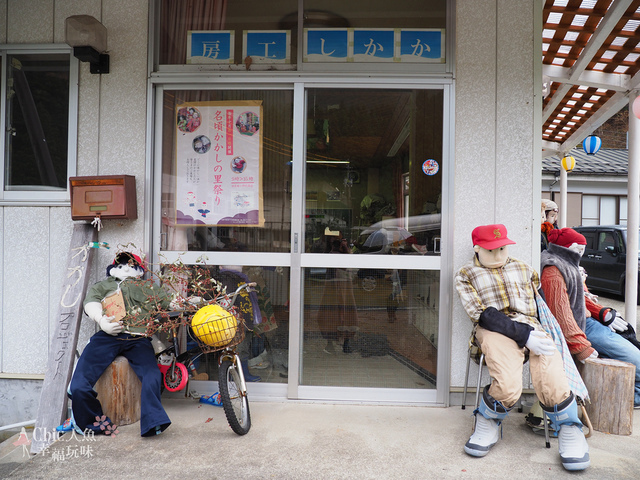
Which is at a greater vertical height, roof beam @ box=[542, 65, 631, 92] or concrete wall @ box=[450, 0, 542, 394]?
roof beam @ box=[542, 65, 631, 92]

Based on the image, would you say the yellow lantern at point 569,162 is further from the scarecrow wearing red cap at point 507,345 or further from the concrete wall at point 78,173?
the concrete wall at point 78,173

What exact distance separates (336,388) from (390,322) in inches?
26.3

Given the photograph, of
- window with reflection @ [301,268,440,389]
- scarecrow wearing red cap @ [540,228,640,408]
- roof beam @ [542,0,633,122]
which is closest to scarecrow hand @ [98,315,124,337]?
window with reflection @ [301,268,440,389]

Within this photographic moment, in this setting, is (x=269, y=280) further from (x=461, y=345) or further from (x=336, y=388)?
(x=461, y=345)

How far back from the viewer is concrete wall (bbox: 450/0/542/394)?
3.37 metres

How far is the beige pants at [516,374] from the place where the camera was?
8.61ft

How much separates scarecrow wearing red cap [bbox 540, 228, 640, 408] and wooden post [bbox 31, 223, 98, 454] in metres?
3.45

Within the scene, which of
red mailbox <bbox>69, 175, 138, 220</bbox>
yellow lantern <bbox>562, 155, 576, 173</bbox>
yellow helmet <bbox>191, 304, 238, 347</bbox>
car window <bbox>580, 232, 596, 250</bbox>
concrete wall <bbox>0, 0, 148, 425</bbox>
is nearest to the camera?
yellow helmet <bbox>191, 304, 238, 347</bbox>

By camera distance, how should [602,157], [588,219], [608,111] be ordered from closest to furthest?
1. [608,111]
2. [588,219]
3. [602,157]

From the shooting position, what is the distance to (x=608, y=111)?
6.41m

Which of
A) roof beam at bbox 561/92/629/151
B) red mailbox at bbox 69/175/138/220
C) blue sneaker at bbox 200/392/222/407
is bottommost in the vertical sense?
blue sneaker at bbox 200/392/222/407

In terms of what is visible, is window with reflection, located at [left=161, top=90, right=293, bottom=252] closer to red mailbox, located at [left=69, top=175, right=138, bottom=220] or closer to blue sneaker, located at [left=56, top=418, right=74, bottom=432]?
red mailbox, located at [left=69, top=175, right=138, bottom=220]

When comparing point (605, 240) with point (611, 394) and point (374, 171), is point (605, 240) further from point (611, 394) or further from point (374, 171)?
point (374, 171)

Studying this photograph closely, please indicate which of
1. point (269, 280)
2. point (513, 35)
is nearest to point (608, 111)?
point (513, 35)
